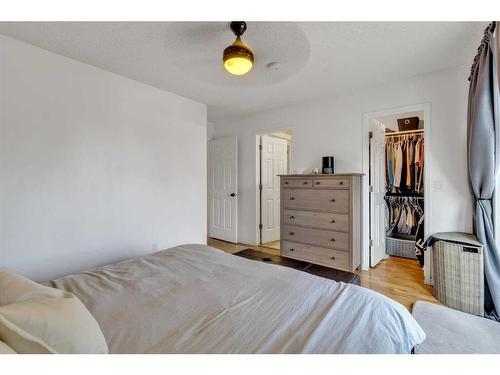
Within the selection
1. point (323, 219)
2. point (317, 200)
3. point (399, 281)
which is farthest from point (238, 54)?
point (399, 281)

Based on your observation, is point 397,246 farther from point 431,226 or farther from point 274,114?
point 274,114

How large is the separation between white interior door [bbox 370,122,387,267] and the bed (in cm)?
226

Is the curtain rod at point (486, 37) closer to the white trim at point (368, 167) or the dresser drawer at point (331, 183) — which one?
the white trim at point (368, 167)

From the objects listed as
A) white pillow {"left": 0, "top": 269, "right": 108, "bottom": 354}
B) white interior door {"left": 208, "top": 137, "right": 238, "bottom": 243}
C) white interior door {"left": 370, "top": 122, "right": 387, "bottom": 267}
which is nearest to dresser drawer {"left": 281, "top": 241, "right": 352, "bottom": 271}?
white interior door {"left": 370, "top": 122, "right": 387, "bottom": 267}

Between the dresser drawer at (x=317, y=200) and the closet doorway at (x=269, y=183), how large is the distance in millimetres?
950

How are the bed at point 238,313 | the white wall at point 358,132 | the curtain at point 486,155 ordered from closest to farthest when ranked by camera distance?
1. the bed at point 238,313
2. the curtain at point 486,155
3. the white wall at point 358,132

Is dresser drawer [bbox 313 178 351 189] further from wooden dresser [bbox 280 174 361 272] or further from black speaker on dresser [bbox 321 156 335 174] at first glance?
black speaker on dresser [bbox 321 156 335 174]

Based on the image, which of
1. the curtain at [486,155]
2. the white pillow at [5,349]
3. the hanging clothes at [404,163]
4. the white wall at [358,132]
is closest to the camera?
the white pillow at [5,349]

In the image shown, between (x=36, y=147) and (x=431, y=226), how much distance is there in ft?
12.9

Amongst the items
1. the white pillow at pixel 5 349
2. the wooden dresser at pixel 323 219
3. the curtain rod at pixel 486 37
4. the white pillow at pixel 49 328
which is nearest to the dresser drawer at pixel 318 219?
the wooden dresser at pixel 323 219

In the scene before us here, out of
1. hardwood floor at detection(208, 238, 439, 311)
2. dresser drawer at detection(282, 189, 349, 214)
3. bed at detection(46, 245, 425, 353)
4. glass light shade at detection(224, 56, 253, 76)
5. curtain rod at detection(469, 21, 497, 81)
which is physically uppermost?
curtain rod at detection(469, 21, 497, 81)

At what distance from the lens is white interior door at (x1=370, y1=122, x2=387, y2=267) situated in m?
3.18

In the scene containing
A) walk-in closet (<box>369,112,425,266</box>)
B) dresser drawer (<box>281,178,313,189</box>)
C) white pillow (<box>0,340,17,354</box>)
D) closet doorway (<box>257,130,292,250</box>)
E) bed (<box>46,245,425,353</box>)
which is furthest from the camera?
closet doorway (<box>257,130,292,250</box>)

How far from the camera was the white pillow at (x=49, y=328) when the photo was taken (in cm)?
60
